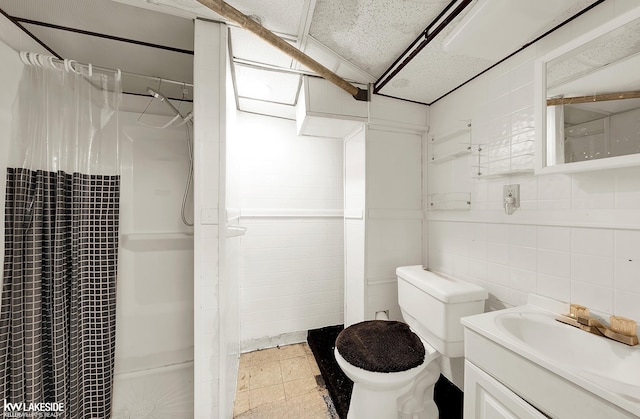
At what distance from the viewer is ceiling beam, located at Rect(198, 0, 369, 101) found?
98 centimetres

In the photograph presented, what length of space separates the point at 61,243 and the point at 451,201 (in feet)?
7.27

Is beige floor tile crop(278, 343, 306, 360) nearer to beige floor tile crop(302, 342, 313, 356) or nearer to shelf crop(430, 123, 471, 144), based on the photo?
beige floor tile crop(302, 342, 313, 356)

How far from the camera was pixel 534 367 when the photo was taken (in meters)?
0.73

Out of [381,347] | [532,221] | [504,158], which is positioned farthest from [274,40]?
[381,347]

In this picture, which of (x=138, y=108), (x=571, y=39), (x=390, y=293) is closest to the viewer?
(x=571, y=39)

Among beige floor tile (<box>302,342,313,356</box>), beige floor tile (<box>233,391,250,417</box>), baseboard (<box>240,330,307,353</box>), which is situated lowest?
beige floor tile (<box>233,391,250,417</box>)

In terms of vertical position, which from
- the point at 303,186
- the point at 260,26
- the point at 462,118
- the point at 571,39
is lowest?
the point at 303,186

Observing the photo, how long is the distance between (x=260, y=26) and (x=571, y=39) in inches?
55.3

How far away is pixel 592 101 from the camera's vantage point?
939mm

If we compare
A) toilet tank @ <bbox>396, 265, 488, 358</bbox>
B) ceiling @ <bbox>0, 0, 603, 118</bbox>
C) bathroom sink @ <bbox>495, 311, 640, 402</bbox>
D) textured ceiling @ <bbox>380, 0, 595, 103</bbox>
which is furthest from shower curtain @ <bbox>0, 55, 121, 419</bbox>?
bathroom sink @ <bbox>495, 311, 640, 402</bbox>

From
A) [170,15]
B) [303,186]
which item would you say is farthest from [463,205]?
[170,15]

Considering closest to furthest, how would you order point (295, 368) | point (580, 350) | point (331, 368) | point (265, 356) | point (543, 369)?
1. point (543, 369)
2. point (580, 350)
3. point (331, 368)
4. point (295, 368)
5. point (265, 356)

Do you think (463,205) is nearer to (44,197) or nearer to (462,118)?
(462,118)

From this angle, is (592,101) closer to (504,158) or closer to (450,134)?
(504,158)
